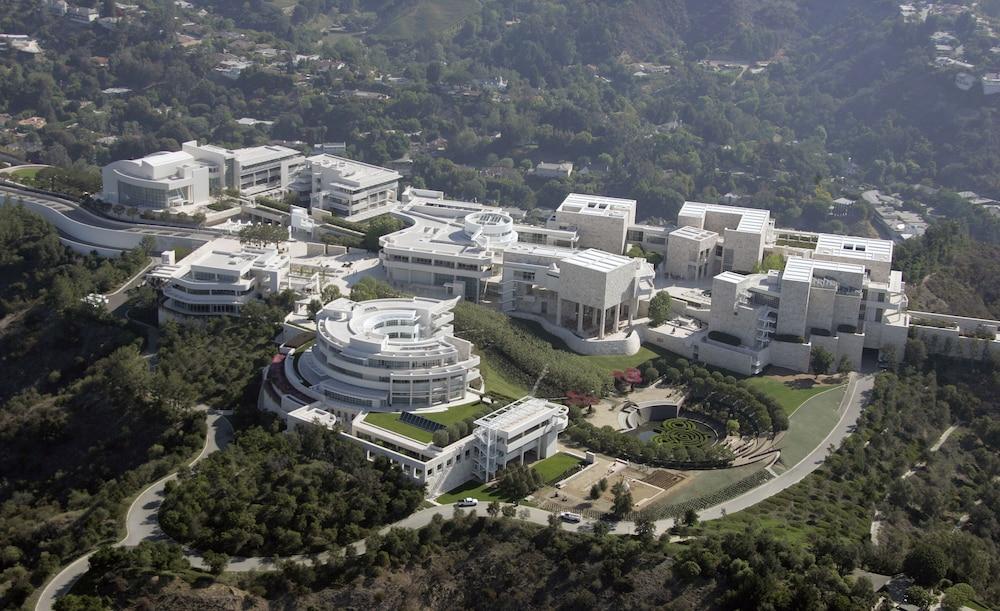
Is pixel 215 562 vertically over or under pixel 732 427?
under

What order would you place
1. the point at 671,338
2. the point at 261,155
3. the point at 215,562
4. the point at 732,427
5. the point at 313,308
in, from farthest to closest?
the point at 261,155 < the point at 671,338 < the point at 313,308 < the point at 732,427 < the point at 215,562

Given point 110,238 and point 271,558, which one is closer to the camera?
point 271,558

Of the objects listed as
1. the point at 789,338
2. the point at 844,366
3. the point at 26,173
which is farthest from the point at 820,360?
the point at 26,173

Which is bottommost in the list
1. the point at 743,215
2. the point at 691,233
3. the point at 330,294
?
the point at 330,294

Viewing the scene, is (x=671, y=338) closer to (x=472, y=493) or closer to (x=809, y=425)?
(x=809, y=425)

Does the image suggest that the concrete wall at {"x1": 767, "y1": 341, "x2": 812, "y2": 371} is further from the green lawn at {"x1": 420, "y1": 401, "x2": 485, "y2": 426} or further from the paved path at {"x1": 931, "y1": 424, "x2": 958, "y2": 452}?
the green lawn at {"x1": 420, "y1": 401, "x2": 485, "y2": 426}

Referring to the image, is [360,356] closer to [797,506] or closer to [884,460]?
[797,506]

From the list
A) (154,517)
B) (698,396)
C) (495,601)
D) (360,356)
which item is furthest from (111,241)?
(495,601)
